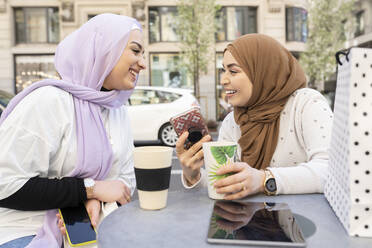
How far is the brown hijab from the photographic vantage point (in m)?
1.88

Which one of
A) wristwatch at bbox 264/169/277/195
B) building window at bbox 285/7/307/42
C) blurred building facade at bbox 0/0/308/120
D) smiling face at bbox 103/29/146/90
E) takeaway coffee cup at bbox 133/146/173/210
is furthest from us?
building window at bbox 285/7/307/42

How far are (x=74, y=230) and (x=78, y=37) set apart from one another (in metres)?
1.13

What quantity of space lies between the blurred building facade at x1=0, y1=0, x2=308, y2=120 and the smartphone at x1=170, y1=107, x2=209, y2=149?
1389 cm

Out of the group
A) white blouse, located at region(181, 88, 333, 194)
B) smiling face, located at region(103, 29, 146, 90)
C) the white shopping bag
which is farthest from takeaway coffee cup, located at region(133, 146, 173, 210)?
smiling face, located at region(103, 29, 146, 90)

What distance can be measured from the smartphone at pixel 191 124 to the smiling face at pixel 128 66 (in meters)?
0.74

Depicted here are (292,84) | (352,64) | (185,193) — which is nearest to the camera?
(352,64)

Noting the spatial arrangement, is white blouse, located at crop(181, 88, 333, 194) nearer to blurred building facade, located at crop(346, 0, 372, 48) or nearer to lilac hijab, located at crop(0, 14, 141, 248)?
lilac hijab, located at crop(0, 14, 141, 248)

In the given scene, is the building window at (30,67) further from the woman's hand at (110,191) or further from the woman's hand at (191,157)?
the woman's hand at (191,157)

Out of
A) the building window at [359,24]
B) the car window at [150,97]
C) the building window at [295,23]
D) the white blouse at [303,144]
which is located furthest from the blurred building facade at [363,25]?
the white blouse at [303,144]

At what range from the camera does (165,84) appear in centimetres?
1592

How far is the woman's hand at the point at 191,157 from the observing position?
1.41 m

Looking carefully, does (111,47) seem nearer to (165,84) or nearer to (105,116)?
(105,116)

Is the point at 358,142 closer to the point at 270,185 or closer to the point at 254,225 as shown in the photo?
the point at 254,225

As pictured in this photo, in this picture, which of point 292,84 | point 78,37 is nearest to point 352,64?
point 292,84
